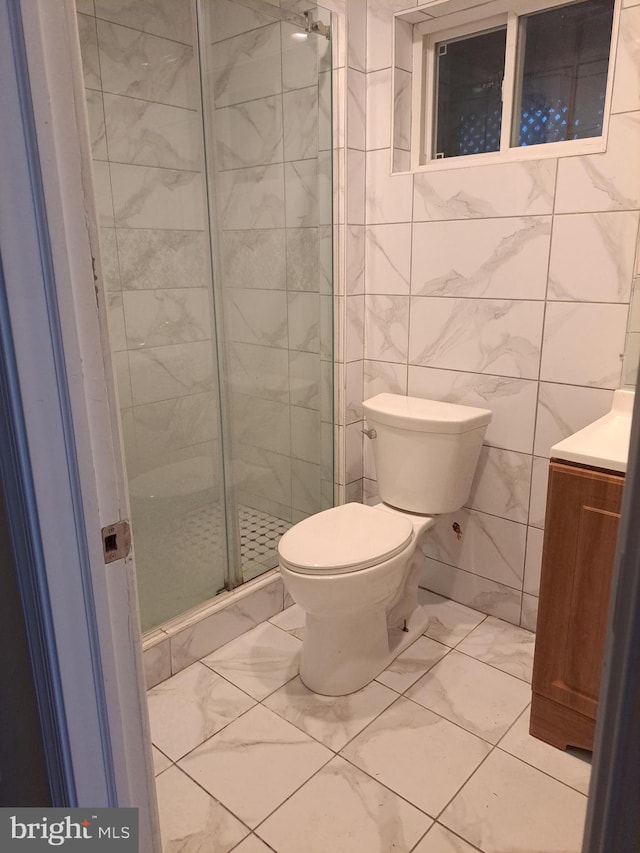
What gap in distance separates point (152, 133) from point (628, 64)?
1.37m

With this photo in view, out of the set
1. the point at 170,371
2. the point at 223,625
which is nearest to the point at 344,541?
the point at 223,625

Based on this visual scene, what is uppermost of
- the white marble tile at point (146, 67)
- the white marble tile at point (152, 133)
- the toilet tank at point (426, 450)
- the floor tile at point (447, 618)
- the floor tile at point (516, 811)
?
the white marble tile at point (146, 67)

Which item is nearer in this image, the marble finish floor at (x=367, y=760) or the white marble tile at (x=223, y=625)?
the marble finish floor at (x=367, y=760)

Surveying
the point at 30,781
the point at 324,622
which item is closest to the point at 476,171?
the point at 324,622

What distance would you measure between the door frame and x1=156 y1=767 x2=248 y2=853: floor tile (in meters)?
0.53

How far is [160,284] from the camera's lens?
6.62ft

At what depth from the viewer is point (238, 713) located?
1.80 metres

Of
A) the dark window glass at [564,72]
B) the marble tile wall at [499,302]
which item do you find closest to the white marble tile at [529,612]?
the marble tile wall at [499,302]

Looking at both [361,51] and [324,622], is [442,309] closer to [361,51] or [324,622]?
[361,51]

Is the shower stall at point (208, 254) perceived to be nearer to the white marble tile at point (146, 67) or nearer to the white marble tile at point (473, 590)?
the white marble tile at point (146, 67)

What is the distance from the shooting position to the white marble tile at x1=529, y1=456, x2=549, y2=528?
79.4 inches

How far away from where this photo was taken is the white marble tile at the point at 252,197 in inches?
80.7

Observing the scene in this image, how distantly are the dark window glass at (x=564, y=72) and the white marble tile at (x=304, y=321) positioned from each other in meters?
0.86
